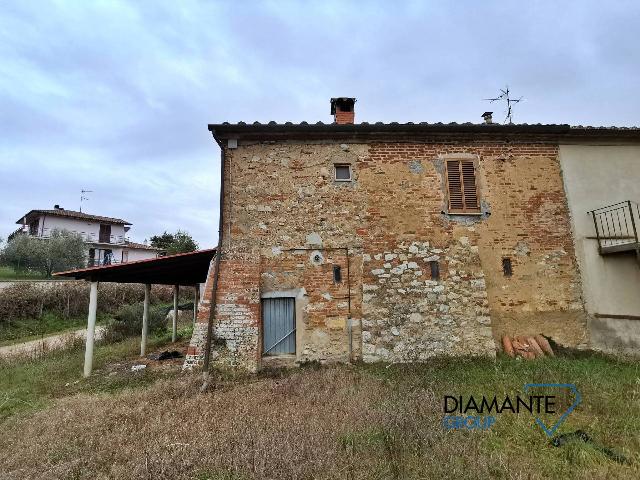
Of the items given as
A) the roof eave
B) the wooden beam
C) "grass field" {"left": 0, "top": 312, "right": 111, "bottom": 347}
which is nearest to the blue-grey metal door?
the roof eave

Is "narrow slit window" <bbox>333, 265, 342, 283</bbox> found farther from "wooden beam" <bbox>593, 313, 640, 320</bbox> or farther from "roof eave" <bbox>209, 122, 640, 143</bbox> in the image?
"wooden beam" <bbox>593, 313, 640, 320</bbox>

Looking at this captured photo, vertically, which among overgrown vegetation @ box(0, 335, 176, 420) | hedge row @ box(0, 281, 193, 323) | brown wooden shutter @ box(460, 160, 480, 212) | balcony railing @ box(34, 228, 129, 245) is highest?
balcony railing @ box(34, 228, 129, 245)

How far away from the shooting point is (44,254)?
28969 mm

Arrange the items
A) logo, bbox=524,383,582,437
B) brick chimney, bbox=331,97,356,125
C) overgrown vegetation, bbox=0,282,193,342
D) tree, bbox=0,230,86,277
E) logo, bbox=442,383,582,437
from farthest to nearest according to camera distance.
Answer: tree, bbox=0,230,86,277 < overgrown vegetation, bbox=0,282,193,342 < brick chimney, bbox=331,97,356,125 < logo, bbox=442,383,582,437 < logo, bbox=524,383,582,437

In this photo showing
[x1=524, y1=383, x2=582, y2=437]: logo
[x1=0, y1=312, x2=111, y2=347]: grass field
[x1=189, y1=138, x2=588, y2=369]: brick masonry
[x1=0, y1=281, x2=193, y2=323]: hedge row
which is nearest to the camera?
[x1=524, y1=383, x2=582, y2=437]: logo

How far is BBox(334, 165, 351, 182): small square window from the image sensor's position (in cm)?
923

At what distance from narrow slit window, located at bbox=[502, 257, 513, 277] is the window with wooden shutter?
4.68 feet

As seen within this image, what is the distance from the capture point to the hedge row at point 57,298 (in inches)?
730

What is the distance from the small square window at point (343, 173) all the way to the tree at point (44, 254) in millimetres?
29660

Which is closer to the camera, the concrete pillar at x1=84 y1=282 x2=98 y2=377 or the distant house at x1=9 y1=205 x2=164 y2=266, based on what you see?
the concrete pillar at x1=84 y1=282 x2=98 y2=377

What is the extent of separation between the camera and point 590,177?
966 cm

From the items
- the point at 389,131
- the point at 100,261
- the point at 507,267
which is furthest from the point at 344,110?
the point at 100,261

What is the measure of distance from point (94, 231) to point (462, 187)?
4261cm

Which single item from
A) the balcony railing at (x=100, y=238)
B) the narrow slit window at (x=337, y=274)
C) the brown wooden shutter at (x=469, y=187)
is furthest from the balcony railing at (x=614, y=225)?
the balcony railing at (x=100, y=238)
